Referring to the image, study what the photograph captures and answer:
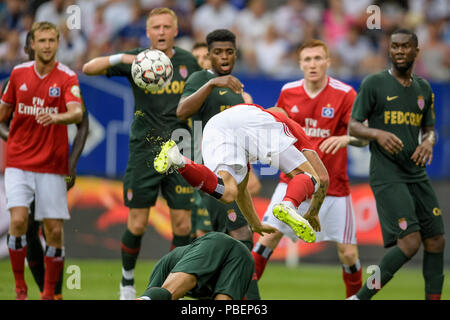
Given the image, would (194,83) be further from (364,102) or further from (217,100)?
(364,102)

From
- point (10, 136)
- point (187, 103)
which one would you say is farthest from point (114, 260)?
point (187, 103)

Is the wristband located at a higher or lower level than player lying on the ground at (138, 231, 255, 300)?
higher

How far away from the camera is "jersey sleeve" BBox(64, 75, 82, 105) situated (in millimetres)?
7922

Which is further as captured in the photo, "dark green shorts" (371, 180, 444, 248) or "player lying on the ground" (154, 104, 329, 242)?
"dark green shorts" (371, 180, 444, 248)

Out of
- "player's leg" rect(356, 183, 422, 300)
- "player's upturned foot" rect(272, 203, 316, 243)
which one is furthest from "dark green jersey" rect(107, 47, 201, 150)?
"player's upturned foot" rect(272, 203, 316, 243)

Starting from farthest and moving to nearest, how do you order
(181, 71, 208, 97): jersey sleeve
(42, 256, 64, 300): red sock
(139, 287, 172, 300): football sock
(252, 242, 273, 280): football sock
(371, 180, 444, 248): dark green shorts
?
(252, 242, 273, 280): football sock, (42, 256, 64, 300): red sock, (181, 71, 208, 97): jersey sleeve, (371, 180, 444, 248): dark green shorts, (139, 287, 172, 300): football sock

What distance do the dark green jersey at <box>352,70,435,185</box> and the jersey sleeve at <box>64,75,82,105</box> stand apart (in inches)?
112

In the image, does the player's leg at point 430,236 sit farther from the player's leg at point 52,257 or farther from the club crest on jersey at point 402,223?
the player's leg at point 52,257

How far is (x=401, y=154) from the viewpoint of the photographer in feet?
24.8

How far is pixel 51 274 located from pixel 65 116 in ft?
5.24

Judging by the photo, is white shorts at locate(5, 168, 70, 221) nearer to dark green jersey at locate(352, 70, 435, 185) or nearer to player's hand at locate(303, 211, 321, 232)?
player's hand at locate(303, 211, 321, 232)

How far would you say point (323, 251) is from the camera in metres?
12.3

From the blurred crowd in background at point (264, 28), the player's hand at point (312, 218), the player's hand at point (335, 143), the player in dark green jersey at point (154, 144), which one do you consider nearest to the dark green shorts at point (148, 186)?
the player in dark green jersey at point (154, 144)

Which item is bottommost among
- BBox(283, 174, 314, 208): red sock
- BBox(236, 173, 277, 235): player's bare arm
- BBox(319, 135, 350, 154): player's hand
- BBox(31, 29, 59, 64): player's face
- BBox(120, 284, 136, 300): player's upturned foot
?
BBox(120, 284, 136, 300): player's upturned foot
